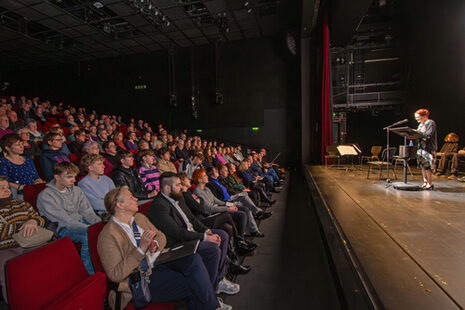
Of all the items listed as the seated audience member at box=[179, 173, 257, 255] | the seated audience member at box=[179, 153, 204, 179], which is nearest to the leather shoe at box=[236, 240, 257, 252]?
the seated audience member at box=[179, 173, 257, 255]

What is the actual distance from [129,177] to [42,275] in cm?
178

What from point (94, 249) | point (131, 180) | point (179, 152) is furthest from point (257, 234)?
point (179, 152)

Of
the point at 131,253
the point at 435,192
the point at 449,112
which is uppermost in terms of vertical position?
the point at 449,112

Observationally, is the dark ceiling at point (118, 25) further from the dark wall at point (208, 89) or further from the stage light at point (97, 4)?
the dark wall at point (208, 89)

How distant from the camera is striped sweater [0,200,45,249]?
1.32m

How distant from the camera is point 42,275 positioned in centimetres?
103

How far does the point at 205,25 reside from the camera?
302 inches

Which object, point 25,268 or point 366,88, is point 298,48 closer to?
point 366,88

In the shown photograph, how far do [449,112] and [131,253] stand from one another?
774 cm

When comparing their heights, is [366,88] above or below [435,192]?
above

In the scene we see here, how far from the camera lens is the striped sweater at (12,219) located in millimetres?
1319

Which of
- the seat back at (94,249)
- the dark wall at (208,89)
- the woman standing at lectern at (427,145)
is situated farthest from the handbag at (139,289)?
the dark wall at (208,89)

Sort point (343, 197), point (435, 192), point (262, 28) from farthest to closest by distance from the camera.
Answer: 1. point (262, 28)
2. point (435, 192)
3. point (343, 197)

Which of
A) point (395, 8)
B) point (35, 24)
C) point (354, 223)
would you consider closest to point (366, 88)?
point (395, 8)
